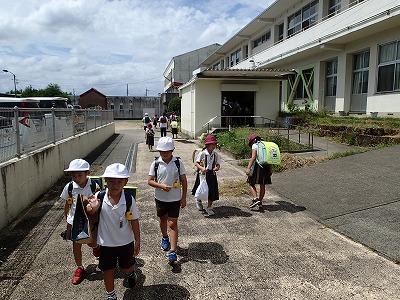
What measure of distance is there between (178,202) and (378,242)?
284cm

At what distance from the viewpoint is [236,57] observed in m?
41.1

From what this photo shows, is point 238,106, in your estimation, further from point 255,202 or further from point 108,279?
point 108,279

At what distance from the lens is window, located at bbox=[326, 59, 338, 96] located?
67.1 ft

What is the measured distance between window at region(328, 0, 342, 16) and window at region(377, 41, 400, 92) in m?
4.64

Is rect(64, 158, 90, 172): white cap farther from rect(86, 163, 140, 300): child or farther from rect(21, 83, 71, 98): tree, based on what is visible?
rect(21, 83, 71, 98): tree

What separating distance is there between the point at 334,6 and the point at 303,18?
12.5ft

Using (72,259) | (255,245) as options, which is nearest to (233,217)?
(255,245)

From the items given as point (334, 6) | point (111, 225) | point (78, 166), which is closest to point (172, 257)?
point (111, 225)

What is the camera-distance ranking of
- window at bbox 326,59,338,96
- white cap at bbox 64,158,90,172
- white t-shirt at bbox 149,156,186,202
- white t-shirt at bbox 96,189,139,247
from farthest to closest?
window at bbox 326,59,338,96
white t-shirt at bbox 149,156,186,202
white cap at bbox 64,158,90,172
white t-shirt at bbox 96,189,139,247

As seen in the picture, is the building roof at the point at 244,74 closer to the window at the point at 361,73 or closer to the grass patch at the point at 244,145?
the window at the point at 361,73

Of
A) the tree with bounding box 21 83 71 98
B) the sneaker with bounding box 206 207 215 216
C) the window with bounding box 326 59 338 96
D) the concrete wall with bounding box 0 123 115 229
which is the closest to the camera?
the concrete wall with bounding box 0 123 115 229

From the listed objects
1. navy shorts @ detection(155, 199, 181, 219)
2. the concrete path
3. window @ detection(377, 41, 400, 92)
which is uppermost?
window @ detection(377, 41, 400, 92)

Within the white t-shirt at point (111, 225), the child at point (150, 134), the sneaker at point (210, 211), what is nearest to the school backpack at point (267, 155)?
the sneaker at point (210, 211)

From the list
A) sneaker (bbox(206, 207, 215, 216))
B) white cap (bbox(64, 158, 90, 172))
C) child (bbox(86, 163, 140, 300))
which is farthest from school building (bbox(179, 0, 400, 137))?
child (bbox(86, 163, 140, 300))
